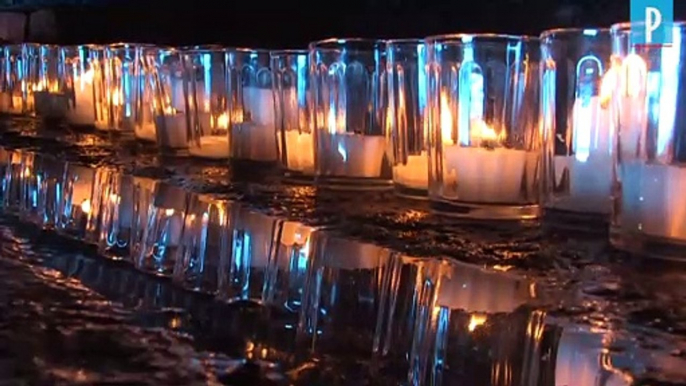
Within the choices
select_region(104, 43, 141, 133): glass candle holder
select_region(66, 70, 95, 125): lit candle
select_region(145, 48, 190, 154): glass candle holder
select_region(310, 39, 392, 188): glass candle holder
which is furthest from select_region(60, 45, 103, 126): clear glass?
select_region(310, 39, 392, 188): glass candle holder

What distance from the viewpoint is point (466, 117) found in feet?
2.79

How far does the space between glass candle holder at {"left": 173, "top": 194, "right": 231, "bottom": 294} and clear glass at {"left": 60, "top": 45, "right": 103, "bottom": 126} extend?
705 millimetres

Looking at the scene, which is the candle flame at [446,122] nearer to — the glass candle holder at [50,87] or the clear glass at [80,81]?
the clear glass at [80,81]

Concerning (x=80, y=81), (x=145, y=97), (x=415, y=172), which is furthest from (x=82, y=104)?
(x=415, y=172)

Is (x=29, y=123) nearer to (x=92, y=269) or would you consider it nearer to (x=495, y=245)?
(x=92, y=269)

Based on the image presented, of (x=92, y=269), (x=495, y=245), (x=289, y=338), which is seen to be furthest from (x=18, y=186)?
(x=495, y=245)

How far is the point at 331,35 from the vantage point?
1.94 meters

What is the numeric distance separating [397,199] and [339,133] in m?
0.10

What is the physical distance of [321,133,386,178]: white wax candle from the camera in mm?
990

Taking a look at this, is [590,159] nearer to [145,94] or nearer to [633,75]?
[633,75]

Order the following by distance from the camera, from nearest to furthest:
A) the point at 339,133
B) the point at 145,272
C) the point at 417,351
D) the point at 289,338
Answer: the point at 417,351, the point at 289,338, the point at 339,133, the point at 145,272

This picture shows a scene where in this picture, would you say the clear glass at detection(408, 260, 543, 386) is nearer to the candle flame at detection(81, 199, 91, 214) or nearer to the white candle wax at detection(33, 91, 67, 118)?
the candle flame at detection(81, 199, 91, 214)

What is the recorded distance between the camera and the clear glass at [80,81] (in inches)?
66.2

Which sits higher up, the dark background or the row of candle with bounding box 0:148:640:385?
the dark background
